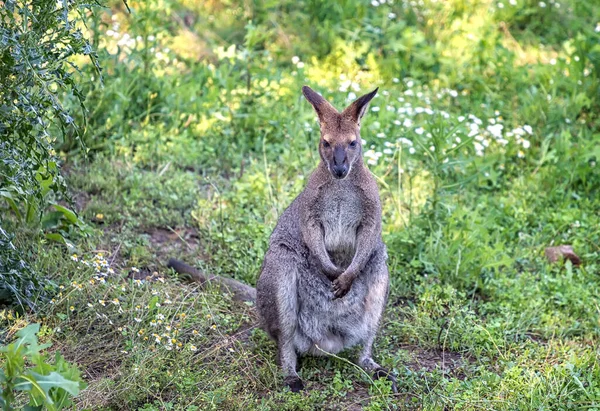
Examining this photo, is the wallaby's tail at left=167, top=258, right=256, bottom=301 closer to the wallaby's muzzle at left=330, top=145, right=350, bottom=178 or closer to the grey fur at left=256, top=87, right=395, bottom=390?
the grey fur at left=256, top=87, right=395, bottom=390

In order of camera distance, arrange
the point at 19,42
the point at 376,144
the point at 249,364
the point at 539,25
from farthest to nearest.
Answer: the point at 539,25
the point at 376,144
the point at 249,364
the point at 19,42

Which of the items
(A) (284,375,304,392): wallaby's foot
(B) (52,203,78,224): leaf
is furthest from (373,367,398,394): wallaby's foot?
(B) (52,203,78,224): leaf

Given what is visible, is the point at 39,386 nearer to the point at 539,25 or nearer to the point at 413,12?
the point at 413,12

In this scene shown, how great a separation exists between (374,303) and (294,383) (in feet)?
2.25

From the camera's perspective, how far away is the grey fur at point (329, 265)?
5.11 meters

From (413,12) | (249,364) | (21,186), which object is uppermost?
(413,12)

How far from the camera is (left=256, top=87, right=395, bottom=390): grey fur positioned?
16.8ft

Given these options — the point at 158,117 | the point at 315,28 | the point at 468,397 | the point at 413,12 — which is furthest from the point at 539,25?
the point at 468,397

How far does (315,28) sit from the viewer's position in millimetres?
9484

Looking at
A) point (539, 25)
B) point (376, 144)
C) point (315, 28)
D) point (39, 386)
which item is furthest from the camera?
point (539, 25)

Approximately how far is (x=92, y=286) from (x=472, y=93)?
488cm

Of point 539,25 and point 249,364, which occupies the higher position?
point 539,25

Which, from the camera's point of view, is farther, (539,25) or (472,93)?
(539,25)

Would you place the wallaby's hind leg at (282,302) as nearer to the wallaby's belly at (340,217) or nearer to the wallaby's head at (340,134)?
the wallaby's belly at (340,217)
